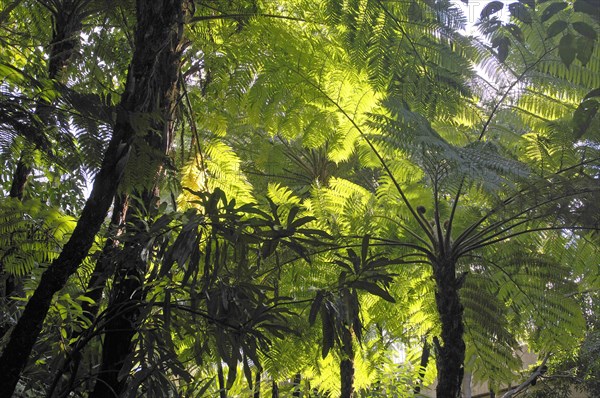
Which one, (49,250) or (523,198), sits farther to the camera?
(523,198)

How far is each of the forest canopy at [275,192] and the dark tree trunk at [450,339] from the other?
1 cm

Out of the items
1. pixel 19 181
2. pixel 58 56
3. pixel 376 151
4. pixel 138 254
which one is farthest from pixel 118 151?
pixel 376 151

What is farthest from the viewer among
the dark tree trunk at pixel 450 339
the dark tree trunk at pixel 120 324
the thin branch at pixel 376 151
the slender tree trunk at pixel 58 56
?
the thin branch at pixel 376 151

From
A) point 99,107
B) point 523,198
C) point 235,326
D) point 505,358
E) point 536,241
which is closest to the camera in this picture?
point 235,326

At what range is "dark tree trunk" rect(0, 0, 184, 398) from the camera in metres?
1.65

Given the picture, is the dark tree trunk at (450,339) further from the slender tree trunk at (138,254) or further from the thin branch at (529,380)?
the thin branch at (529,380)

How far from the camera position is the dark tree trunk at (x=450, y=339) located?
12.8 feet

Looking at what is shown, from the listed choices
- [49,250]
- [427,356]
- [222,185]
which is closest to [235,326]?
[49,250]

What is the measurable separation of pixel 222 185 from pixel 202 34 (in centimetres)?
92

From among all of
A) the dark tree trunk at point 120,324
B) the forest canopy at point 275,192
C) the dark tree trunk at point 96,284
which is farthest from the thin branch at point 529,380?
the dark tree trunk at point 120,324

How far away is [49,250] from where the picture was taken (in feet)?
9.48

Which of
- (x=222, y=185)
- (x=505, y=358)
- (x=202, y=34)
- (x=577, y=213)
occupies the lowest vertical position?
(x=505, y=358)

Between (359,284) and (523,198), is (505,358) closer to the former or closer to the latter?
(523,198)

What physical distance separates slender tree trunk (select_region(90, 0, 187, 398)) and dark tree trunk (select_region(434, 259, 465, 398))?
2262 mm
